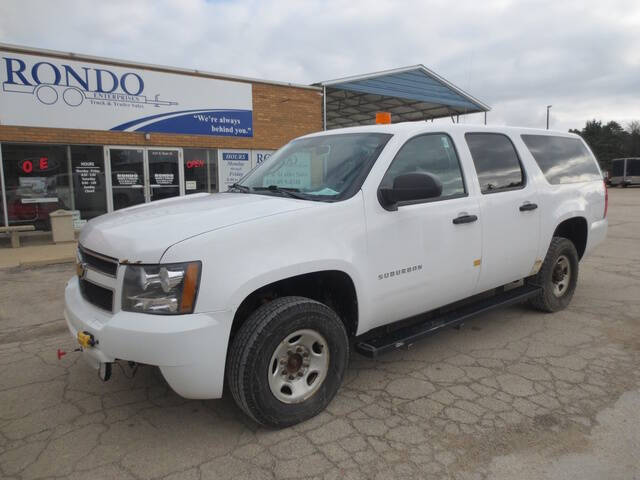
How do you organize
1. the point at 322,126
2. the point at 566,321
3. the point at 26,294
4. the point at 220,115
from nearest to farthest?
the point at 566,321 → the point at 26,294 → the point at 220,115 → the point at 322,126

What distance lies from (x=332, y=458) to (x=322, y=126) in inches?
521

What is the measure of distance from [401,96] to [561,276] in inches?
490

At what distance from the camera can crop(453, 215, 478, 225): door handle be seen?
12.3 feet

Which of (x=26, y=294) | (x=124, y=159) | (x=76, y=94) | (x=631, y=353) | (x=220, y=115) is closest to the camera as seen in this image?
(x=631, y=353)

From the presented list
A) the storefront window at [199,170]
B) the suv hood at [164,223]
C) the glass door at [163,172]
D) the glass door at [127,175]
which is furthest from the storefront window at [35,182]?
the suv hood at [164,223]

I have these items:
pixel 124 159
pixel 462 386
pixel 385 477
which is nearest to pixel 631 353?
pixel 462 386

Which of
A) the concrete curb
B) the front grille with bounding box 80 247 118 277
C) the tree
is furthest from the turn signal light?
the tree

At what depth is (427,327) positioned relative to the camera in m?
3.75

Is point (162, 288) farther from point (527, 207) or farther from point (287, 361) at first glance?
point (527, 207)

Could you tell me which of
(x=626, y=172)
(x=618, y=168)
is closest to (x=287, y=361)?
(x=626, y=172)

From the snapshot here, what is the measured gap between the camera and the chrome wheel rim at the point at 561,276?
5167 mm

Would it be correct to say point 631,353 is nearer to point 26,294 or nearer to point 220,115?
point 26,294

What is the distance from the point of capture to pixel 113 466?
268 centimetres

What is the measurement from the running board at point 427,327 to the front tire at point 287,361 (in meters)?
0.28
